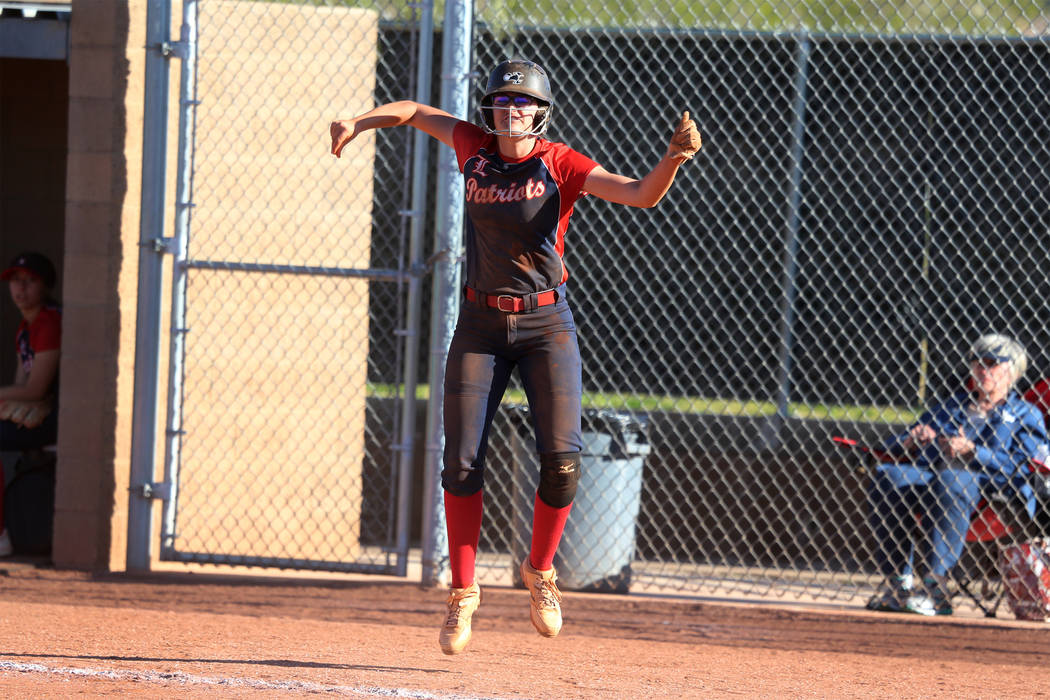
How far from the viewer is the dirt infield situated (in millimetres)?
4500

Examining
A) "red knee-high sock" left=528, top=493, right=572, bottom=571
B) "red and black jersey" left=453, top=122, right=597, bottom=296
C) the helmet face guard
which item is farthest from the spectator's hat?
"red knee-high sock" left=528, top=493, right=572, bottom=571

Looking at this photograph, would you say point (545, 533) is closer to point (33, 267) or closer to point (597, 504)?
point (597, 504)

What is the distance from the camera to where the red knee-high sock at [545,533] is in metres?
4.54

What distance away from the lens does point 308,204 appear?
700 centimetres

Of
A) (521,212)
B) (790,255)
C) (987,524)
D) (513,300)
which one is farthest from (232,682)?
(790,255)

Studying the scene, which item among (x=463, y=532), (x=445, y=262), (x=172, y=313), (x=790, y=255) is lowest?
(x=463, y=532)

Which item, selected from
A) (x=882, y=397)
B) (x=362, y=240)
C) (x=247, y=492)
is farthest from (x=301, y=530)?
(x=882, y=397)

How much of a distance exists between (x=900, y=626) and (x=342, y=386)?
10.7 ft

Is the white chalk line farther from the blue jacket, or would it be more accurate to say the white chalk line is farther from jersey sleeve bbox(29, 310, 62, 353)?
the blue jacket

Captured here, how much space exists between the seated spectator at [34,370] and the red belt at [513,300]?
3.41m

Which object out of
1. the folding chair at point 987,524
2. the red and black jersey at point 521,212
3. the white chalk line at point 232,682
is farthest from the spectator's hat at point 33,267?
the folding chair at point 987,524

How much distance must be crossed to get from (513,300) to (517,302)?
0.05ft

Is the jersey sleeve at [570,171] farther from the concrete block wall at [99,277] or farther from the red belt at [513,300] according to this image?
the concrete block wall at [99,277]

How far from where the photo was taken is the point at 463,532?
4570 millimetres
